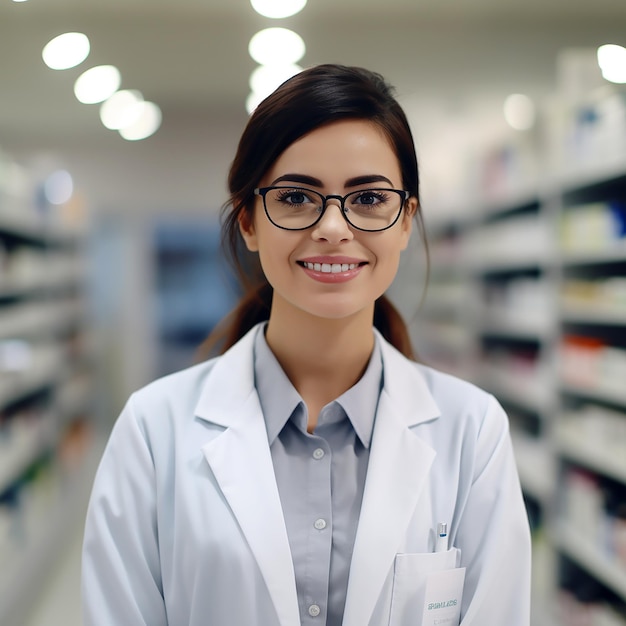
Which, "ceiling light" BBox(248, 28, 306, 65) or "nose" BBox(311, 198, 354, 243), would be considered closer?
"nose" BBox(311, 198, 354, 243)

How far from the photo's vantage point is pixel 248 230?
1339 mm

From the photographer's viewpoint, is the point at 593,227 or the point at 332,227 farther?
the point at 593,227

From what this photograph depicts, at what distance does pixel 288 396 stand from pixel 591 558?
2522 millimetres

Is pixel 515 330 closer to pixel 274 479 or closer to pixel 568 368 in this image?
pixel 568 368

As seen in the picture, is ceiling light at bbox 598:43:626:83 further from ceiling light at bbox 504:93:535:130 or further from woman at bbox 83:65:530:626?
ceiling light at bbox 504:93:535:130

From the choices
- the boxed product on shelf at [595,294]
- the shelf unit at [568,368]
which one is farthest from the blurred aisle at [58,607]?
the boxed product on shelf at [595,294]

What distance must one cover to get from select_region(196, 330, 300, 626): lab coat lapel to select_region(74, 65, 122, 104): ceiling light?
0.87m

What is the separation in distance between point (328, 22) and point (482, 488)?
4.52 feet

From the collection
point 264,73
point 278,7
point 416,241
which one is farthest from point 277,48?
point 416,241

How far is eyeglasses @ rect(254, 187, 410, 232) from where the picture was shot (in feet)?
3.93

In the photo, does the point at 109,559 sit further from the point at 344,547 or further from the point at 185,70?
the point at 185,70

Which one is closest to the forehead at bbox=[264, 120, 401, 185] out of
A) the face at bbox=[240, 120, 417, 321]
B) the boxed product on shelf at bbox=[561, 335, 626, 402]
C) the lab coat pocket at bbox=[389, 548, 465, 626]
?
the face at bbox=[240, 120, 417, 321]

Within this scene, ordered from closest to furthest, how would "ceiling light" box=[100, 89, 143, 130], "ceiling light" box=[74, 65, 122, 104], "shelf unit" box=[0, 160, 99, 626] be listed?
1. "ceiling light" box=[74, 65, 122, 104]
2. "ceiling light" box=[100, 89, 143, 130]
3. "shelf unit" box=[0, 160, 99, 626]

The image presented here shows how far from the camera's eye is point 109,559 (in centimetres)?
121
